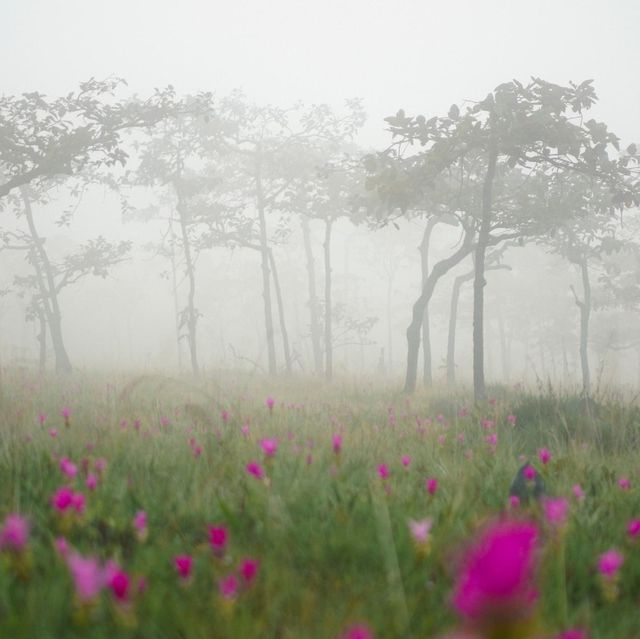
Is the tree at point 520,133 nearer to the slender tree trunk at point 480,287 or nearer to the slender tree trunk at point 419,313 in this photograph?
the slender tree trunk at point 480,287

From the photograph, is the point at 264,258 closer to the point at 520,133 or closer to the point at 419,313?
the point at 419,313

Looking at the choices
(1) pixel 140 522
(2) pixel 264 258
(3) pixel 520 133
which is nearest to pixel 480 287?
(3) pixel 520 133

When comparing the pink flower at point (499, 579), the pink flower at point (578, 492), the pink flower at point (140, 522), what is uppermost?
the pink flower at point (499, 579)

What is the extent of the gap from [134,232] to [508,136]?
156932 millimetres

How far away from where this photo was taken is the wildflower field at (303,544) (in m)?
1.31

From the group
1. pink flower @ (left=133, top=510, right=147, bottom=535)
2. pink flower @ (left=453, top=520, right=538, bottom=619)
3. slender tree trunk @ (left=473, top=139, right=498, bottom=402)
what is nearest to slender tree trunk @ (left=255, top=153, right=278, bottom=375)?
slender tree trunk @ (left=473, top=139, right=498, bottom=402)

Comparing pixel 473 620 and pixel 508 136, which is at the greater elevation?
pixel 508 136

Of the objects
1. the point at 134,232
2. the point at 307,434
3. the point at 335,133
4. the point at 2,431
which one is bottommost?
the point at 307,434

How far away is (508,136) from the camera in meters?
10.5

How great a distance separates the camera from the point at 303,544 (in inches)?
83.0

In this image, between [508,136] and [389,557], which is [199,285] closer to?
[508,136]

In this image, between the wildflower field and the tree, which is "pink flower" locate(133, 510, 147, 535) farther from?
the tree

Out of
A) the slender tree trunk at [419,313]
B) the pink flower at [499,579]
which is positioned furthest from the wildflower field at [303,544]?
the slender tree trunk at [419,313]

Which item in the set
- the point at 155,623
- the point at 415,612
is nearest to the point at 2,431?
the point at 155,623
